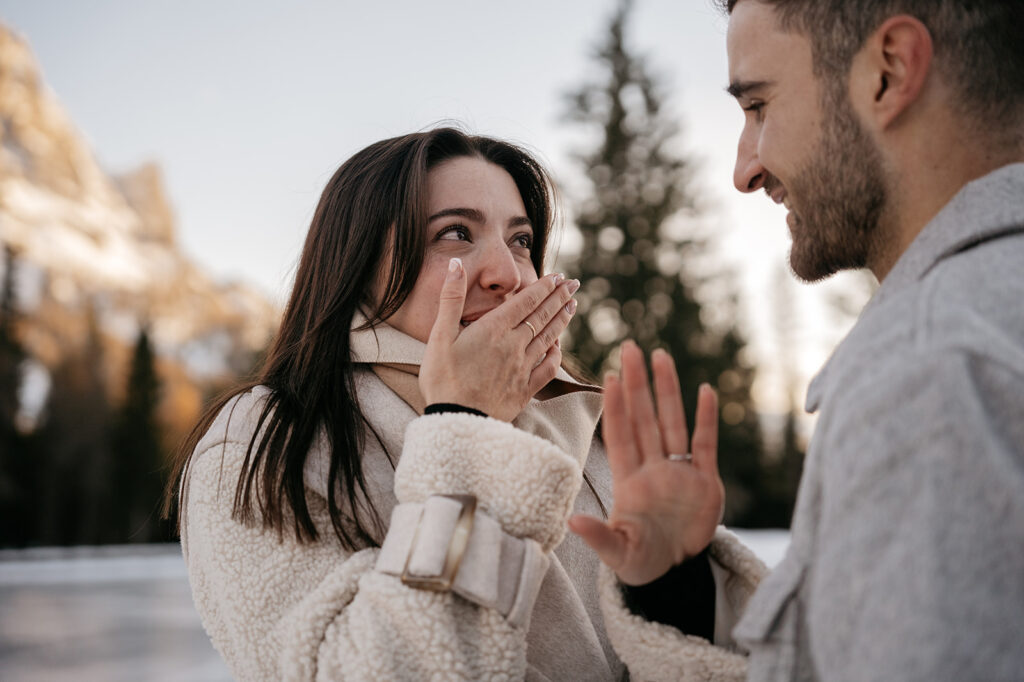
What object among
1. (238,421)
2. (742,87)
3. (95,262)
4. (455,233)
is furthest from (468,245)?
(95,262)

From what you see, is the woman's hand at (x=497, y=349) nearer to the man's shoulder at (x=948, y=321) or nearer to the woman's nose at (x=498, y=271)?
the woman's nose at (x=498, y=271)

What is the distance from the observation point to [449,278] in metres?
1.99

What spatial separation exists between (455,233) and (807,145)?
3.52 ft

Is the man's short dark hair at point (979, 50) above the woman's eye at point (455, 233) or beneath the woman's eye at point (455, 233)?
above

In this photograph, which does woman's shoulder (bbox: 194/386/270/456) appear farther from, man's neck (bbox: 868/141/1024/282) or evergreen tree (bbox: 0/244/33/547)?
evergreen tree (bbox: 0/244/33/547)

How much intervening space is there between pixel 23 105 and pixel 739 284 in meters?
36.5

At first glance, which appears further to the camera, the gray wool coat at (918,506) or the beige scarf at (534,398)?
the beige scarf at (534,398)

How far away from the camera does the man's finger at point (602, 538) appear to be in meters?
1.35

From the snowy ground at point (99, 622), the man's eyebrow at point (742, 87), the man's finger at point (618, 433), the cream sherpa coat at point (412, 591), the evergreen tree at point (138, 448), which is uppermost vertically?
the man's eyebrow at point (742, 87)

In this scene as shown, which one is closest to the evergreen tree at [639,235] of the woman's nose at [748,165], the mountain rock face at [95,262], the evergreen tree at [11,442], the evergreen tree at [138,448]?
the mountain rock face at [95,262]

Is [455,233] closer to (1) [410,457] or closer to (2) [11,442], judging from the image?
(1) [410,457]

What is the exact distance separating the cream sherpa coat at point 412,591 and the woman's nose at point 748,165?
2.23 feet

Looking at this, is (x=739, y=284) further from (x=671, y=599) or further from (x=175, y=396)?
(x=671, y=599)

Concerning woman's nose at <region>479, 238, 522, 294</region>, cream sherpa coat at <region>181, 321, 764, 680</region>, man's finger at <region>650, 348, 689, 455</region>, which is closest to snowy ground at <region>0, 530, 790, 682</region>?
cream sherpa coat at <region>181, 321, 764, 680</region>
